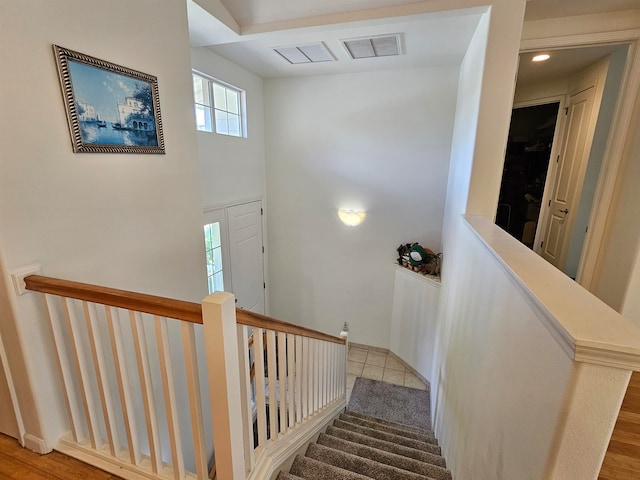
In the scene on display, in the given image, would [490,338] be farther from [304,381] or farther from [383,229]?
[383,229]

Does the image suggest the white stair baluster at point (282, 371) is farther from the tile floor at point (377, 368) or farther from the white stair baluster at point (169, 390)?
the tile floor at point (377, 368)

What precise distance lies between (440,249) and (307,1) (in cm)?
306

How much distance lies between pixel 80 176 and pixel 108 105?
420 millimetres

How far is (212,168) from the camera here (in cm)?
330

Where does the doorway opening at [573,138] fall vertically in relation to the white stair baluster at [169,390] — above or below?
above

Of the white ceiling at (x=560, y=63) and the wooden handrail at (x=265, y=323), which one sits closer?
the wooden handrail at (x=265, y=323)

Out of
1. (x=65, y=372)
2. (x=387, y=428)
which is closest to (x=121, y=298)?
(x=65, y=372)

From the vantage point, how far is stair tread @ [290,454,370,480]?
5.62 feet

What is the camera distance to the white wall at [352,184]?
3748mm

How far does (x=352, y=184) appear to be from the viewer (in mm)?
4145

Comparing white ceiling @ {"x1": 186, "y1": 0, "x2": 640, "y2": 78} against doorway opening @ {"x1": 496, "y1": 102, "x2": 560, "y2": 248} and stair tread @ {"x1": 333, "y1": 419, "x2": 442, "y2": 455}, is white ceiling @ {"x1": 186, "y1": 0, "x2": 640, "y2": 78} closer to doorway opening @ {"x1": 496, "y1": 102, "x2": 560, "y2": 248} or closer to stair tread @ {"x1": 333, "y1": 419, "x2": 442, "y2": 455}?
doorway opening @ {"x1": 496, "y1": 102, "x2": 560, "y2": 248}

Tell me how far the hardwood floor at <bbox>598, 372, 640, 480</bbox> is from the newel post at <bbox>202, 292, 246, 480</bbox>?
1449mm

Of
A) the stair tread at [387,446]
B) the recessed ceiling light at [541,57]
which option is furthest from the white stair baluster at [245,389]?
the recessed ceiling light at [541,57]

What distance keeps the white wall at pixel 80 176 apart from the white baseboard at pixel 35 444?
3 cm
